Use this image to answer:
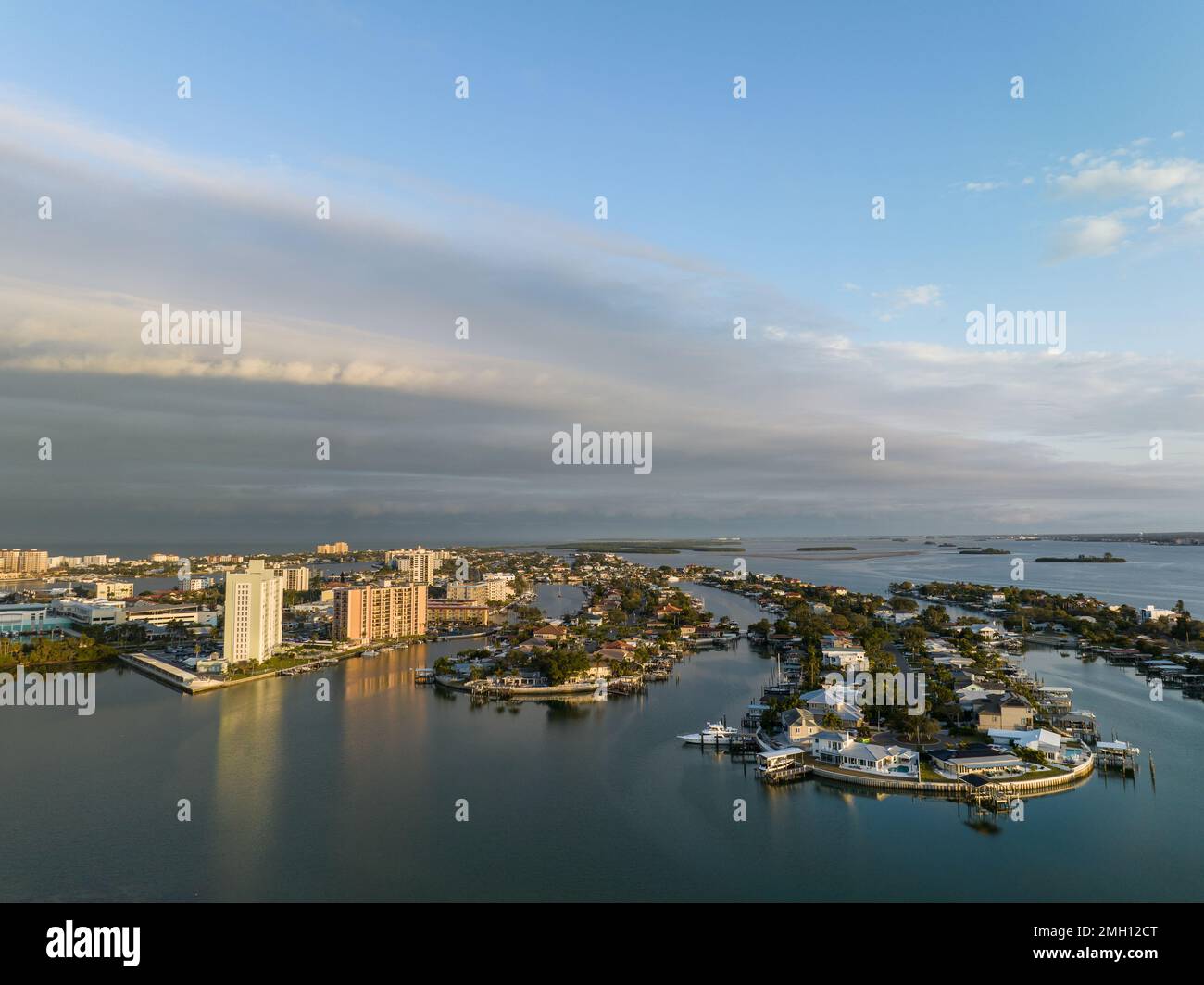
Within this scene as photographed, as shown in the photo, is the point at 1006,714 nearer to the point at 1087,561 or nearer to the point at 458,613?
the point at 458,613

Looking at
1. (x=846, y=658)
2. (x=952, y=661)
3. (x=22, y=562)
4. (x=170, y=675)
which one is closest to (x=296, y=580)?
(x=170, y=675)

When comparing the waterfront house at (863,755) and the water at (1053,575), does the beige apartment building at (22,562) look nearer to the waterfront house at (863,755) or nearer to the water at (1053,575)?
the water at (1053,575)

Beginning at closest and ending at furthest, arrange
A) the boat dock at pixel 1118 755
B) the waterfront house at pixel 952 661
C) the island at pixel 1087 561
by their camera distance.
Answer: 1. the boat dock at pixel 1118 755
2. the waterfront house at pixel 952 661
3. the island at pixel 1087 561

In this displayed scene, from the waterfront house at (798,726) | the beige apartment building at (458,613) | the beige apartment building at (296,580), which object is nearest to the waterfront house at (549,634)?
the beige apartment building at (458,613)

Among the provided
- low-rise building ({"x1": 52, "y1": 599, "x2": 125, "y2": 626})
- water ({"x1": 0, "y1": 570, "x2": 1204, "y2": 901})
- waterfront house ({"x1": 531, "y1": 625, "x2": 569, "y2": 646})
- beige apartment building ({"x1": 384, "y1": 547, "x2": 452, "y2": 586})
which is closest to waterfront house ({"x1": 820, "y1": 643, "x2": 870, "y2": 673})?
water ({"x1": 0, "y1": 570, "x2": 1204, "y2": 901})

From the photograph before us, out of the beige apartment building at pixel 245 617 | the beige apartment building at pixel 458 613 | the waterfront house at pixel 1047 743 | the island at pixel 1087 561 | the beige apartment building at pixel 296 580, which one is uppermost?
the beige apartment building at pixel 245 617

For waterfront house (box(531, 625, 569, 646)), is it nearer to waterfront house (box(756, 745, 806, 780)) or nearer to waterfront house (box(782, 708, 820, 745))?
waterfront house (box(782, 708, 820, 745))
